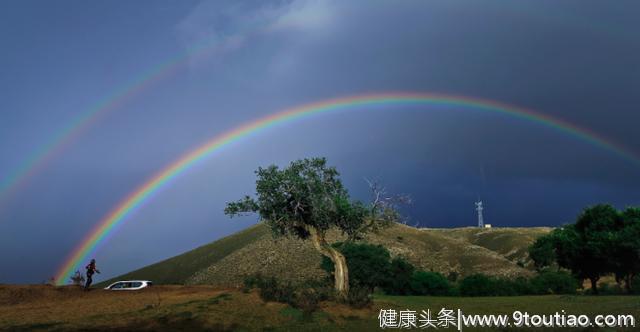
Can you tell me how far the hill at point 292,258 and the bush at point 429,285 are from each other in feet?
87.8

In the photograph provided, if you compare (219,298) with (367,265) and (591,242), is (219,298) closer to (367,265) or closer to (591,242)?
(367,265)

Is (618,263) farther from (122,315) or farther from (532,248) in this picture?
(122,315)

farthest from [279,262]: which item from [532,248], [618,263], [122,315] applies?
[122,315]

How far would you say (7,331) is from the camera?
2695cm

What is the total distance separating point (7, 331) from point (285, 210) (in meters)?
22.3

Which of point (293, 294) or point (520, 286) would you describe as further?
point (520, 286)

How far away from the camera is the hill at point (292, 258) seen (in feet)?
362

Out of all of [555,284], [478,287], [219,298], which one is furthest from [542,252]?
[219,298]

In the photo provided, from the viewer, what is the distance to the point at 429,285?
227ft

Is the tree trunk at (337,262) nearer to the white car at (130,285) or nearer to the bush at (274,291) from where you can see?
the bush at (274,291)

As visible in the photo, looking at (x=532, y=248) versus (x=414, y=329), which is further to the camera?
(x=532, y=248)

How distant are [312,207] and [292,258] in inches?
2960

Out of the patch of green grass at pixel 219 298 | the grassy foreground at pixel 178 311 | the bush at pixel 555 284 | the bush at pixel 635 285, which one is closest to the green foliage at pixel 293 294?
the grassy foreground at pixel 178 311

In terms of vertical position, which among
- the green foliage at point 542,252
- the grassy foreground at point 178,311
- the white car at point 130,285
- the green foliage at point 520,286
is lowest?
the grassy foreground at point 178,311
